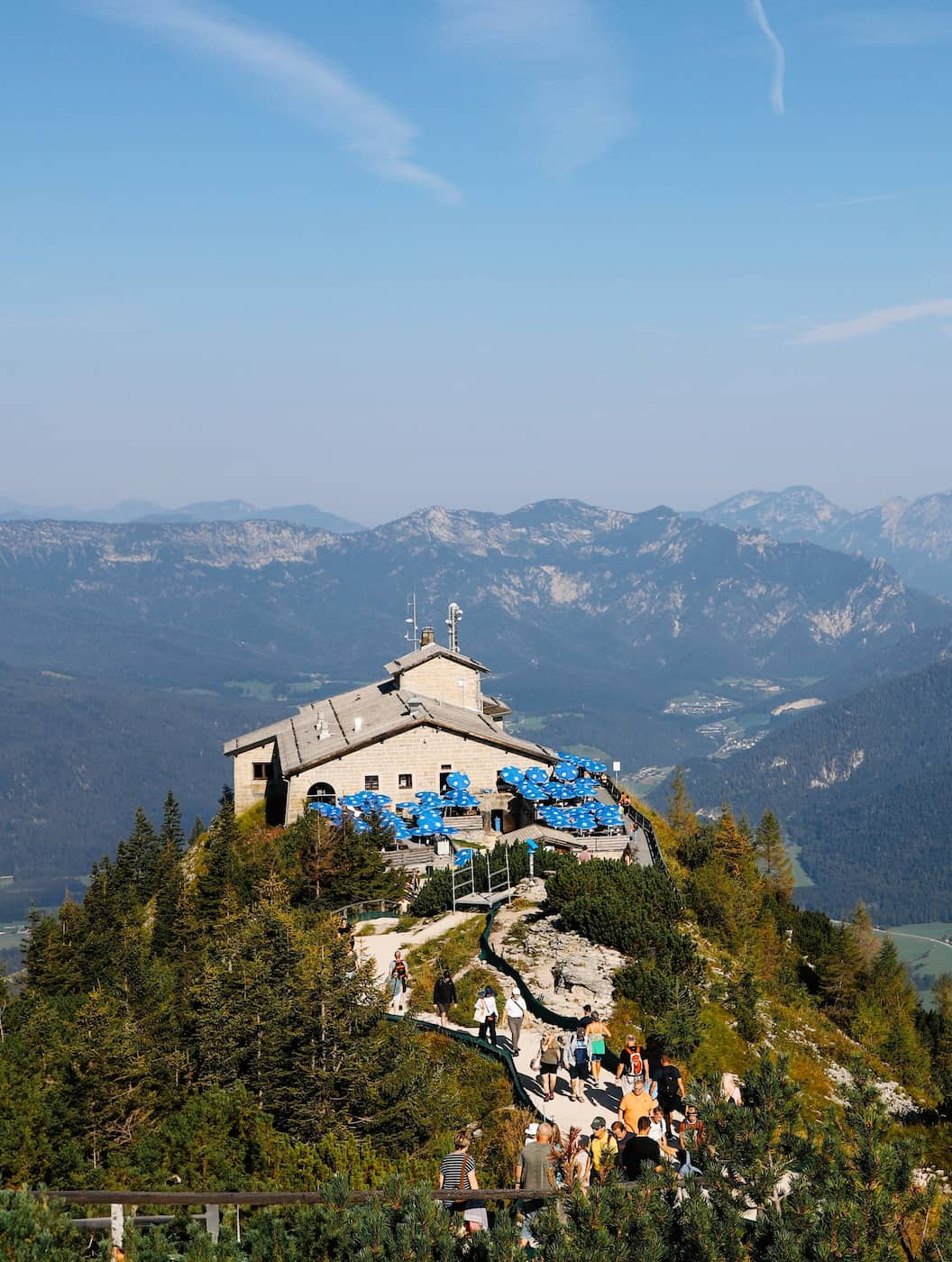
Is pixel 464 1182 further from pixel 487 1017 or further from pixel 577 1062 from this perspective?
pixel 487 1017

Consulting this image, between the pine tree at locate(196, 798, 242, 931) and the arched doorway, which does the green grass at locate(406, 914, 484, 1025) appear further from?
the arched doorway

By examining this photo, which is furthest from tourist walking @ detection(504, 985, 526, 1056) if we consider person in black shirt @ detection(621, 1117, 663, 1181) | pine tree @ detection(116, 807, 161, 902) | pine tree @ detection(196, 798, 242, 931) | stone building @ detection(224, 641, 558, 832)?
pine tree @ detection(116, 807, 161, 902)

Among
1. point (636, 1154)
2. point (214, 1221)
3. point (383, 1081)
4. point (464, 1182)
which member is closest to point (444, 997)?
point (383, 1081)

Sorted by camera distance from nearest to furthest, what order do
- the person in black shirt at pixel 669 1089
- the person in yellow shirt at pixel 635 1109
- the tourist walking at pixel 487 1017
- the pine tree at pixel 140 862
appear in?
the person in yellow shirt at pixel 635 1109
the person in black shirt at pixel 669 1089
the tourist walking at pixel 487 1017
the pine tree at pixel 140 862

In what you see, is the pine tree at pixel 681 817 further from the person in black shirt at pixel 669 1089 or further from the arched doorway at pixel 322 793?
the person in black shirt at pixel 669 1089

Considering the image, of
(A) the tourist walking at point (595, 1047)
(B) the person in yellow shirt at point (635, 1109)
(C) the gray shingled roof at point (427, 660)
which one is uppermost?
(C) the gray shingled roof at point (427, 660)

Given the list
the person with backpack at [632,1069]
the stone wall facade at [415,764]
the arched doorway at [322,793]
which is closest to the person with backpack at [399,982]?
the person with backpack at [632,1069]

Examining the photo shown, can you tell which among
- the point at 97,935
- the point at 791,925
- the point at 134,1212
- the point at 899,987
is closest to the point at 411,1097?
the point at 134,1212
